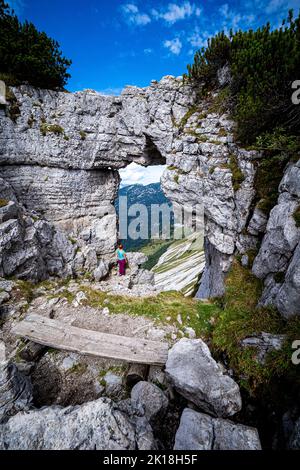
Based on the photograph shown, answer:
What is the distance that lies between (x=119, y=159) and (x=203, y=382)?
69.3ft

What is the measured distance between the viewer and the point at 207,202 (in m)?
15.0

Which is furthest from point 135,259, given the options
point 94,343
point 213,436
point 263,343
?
point 213,436

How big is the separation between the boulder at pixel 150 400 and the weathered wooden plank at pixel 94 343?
838mm

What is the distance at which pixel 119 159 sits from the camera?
69.4 feet

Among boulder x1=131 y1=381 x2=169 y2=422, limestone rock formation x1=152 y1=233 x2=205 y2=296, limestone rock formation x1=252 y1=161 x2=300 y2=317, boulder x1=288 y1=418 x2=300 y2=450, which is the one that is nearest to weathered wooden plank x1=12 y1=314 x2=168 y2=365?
boulder x1=131 y1=381 x2=169 y2=422

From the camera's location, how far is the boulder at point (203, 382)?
213 inches

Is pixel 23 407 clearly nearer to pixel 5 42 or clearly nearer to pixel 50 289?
pixel 50 289

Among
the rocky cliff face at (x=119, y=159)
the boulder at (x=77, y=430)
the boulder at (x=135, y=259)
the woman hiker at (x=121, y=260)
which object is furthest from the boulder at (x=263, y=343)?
the boulder at (x=135, y=259)

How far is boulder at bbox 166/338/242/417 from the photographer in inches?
213

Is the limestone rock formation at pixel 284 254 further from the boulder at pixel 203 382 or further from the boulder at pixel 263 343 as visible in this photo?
the boulder at pixel 203 382

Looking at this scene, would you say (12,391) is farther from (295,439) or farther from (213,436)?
(295,439)

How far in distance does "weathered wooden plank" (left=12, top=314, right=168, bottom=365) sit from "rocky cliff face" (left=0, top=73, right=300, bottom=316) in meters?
7.13
